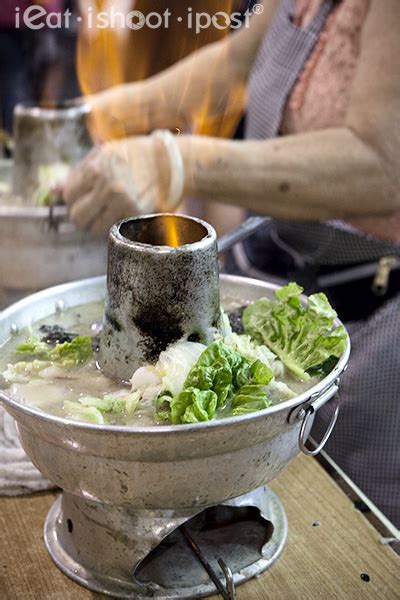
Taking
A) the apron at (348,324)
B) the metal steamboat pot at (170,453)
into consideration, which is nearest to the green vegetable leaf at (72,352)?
the metal steamboat pot at (170,453)

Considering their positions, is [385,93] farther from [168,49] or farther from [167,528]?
[168,49]

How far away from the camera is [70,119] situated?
110 inches

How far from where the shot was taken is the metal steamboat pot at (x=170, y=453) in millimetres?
1278

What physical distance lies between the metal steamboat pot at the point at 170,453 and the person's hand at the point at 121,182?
1047 mm

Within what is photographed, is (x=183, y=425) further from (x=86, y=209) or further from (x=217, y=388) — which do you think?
(x=86, y=209)

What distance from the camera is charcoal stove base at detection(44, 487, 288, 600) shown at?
1515mm

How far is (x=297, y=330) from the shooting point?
164cm

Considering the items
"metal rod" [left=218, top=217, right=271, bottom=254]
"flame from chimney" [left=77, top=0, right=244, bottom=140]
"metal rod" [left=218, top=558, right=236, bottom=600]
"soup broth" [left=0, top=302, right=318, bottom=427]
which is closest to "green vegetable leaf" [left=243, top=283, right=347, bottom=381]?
"soup broth" [left=0, top=302, right=318, bottom=427]

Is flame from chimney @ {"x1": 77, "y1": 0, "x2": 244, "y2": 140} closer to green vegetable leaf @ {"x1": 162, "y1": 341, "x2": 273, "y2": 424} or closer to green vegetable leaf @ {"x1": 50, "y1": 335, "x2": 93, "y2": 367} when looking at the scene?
green vegetable leaf @ {"x1": 50, "y1": 335, "x2": 93, "y2": 367}

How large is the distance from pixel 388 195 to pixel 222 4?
1.32 meters

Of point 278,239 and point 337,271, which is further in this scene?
point 278,239

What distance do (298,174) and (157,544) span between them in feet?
4.26

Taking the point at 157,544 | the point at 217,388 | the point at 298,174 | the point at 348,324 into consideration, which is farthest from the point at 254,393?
the point at 348,324

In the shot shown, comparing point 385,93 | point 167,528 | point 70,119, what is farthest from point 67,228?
point 167,528
